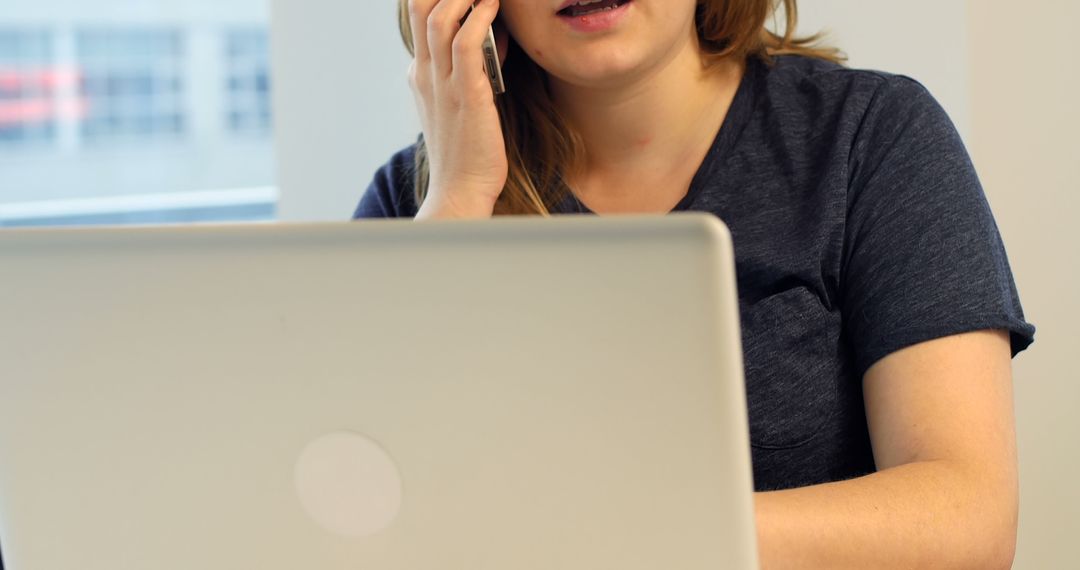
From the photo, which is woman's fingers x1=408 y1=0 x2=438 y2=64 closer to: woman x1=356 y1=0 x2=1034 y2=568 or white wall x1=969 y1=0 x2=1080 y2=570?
woman x1=356 y1=0 x2=1034 y2=568

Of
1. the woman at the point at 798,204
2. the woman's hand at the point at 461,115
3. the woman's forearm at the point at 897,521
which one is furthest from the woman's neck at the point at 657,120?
the woman's forearm at the point at 897,521

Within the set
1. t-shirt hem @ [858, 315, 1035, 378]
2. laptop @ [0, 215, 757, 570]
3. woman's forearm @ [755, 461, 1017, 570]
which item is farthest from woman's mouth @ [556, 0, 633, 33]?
laptop @ [0, 215, 757, 570]

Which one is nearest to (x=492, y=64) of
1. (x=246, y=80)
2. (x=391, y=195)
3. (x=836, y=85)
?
(x=391, y=195)

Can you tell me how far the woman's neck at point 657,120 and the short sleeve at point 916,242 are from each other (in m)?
0.19

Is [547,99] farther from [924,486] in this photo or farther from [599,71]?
[924,486]

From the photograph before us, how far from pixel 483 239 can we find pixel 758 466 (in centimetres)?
70

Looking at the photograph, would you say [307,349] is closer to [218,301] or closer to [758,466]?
[218,301]

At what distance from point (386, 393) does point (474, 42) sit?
2.67 ft

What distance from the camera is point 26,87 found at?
9.62 ft

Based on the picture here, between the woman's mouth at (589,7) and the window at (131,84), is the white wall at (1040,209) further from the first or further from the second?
the window at (131,84)

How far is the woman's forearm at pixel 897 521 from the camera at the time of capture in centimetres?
73

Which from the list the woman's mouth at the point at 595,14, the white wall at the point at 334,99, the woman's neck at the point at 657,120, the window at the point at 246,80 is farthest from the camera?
the window at the point at 246,80

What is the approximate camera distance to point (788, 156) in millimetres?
1215

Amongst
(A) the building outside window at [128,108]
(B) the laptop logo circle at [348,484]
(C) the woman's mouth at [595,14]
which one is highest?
(C) the woman's mouth at [595,14]
